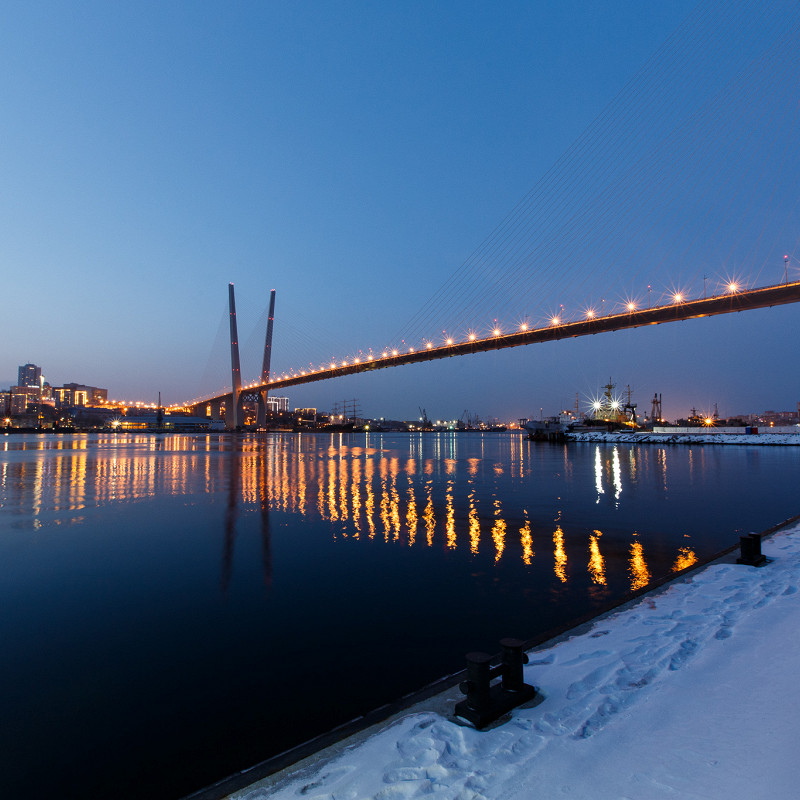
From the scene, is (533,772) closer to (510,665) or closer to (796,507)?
(510,665)

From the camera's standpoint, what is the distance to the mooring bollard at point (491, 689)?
289cm

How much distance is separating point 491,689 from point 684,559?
591 cm

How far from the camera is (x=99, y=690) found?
392 centimetres

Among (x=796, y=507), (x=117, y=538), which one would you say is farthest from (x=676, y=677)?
(x=796, y=507)

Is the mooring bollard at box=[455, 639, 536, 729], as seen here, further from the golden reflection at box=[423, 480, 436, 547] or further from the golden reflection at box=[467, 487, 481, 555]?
the golden reflection at box=[423, 480, 436, 547]

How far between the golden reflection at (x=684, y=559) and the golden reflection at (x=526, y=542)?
200 centimetres

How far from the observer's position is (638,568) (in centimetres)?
716

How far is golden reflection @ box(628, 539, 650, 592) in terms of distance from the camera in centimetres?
641

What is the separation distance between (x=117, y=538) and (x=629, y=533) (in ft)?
31.7

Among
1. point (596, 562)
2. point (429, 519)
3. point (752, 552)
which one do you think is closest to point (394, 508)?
point (429, 519)

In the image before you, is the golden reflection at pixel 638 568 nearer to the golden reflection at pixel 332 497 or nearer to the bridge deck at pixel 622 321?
the golden reflection at pixel 332 497

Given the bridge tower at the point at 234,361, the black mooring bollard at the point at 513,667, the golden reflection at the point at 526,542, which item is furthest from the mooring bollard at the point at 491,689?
the bridge tower at the point at 234,361

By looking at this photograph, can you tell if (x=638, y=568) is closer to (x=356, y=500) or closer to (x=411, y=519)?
(x=411, y=519)

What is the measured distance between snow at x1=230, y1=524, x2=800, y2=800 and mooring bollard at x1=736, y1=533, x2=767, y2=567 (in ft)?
7.09
